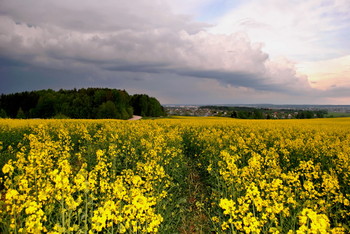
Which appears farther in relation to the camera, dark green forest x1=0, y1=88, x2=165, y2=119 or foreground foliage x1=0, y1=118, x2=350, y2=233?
dark green forest x1=0, y1=88, x2=165, y2=119

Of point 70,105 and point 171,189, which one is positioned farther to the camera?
point 70,105

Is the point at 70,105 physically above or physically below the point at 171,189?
above

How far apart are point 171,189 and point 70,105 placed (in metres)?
66.0

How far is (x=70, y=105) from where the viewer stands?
67.6 metres

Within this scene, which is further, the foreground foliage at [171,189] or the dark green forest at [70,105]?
the dark green forest at [70,105]

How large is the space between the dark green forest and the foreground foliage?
2022 inches

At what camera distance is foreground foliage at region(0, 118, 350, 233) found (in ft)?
12.6

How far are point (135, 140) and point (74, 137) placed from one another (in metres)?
5.06

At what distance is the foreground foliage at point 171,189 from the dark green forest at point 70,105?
5135 cm

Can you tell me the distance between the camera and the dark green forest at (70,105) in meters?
65.2

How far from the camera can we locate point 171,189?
27.5ft

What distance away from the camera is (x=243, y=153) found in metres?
10.1

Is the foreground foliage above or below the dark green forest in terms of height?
below

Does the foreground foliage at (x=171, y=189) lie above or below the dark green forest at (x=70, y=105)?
below
